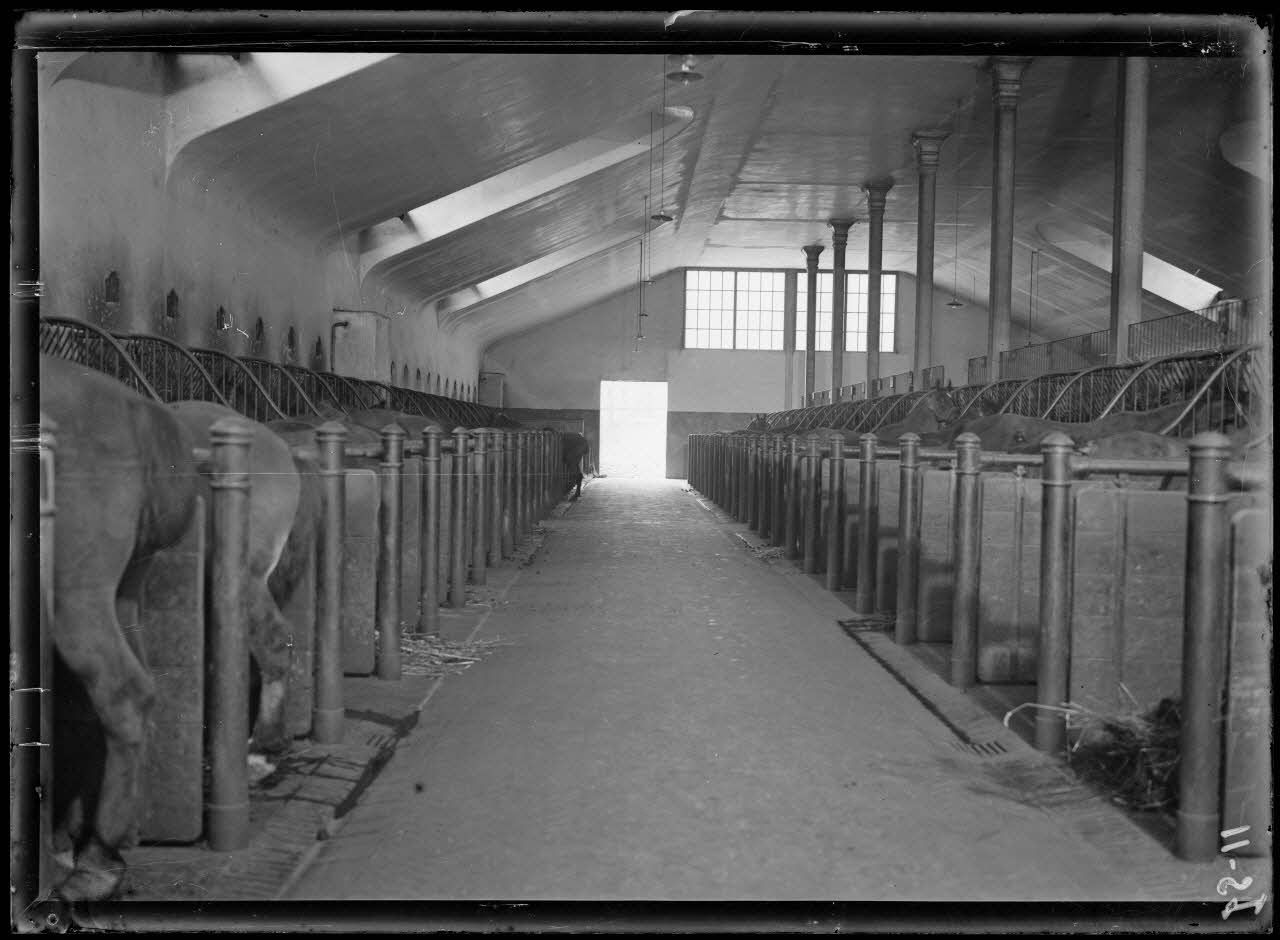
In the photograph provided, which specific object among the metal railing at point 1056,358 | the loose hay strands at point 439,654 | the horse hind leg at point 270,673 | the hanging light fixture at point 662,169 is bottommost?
the loose hay strands at point 439,654

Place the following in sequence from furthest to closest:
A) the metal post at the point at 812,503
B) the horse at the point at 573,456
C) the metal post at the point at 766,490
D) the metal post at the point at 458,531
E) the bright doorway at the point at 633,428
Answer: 1. the bright doorway at the point at 633,428
2. the horse at the point at 573,456
3. the metal post at the point at 766,490
4. the metal post at the point at 812,503
5. the metal post at the point at 458,531

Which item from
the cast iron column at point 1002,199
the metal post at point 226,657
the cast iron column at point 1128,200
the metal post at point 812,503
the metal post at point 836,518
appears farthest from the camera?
the cast iron column at point 1002,199

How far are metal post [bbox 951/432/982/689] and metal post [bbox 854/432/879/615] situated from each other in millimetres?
2429

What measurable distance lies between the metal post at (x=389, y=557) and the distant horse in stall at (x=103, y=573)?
2022 mm

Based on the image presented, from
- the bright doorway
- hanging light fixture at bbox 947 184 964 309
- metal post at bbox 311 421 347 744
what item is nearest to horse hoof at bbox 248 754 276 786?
metal post at bbox 311 421 347 744

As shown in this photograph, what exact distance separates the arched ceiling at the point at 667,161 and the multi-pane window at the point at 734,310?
10.5 ft

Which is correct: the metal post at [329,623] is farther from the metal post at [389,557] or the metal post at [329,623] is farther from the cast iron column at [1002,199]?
the cast iron column at [1002,199]

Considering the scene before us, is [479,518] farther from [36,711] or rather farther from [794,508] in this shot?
[36,711]

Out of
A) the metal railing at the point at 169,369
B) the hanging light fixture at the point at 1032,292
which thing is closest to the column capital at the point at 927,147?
the hanging light fixture at the point at 1032,292

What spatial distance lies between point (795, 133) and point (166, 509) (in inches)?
750

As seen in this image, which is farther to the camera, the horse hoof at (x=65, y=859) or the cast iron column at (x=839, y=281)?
the cast iron column at (x=839, y=281)

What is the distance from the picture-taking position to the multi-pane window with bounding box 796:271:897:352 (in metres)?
36.2

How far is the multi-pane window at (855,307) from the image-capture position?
36.2 m

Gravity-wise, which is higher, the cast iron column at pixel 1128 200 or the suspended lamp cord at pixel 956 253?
the suspended lamp cord at pixel 956 253
